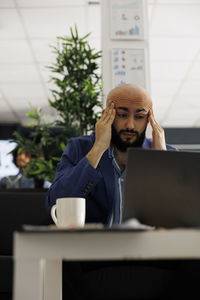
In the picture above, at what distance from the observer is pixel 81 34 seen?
3.90 metres

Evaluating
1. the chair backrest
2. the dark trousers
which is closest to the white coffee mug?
the dark trousers

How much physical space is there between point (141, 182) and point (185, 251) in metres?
0.22

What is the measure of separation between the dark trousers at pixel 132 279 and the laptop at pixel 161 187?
0.16m

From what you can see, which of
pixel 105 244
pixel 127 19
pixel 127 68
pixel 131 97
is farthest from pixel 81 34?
pixel 105 244

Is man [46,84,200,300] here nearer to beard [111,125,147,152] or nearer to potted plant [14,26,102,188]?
beard [111,125,147,152]

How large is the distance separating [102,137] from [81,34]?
2870 millimetres

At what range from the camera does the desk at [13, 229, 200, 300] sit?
1.50 feet

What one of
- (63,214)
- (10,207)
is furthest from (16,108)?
(63,214)

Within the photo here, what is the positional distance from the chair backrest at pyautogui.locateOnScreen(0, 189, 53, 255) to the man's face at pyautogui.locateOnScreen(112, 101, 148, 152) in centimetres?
97

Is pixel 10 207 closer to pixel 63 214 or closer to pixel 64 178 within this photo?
pixel 64 178

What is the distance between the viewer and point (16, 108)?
663 centimetres

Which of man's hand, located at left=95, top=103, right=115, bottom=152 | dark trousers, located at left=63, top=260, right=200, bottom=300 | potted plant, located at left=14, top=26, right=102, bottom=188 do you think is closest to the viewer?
dark trousers, located at left=63, top=260, right=200, bottom=300

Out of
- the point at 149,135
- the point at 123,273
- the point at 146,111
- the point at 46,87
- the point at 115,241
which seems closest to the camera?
the point at 115,241

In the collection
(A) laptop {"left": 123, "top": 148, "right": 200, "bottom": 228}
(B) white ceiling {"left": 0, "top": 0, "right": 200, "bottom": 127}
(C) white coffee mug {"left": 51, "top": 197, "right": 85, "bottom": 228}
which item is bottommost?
(C) white coffee mug {"left": 51, "top": 197, "right": 85, "bottom": 228}
